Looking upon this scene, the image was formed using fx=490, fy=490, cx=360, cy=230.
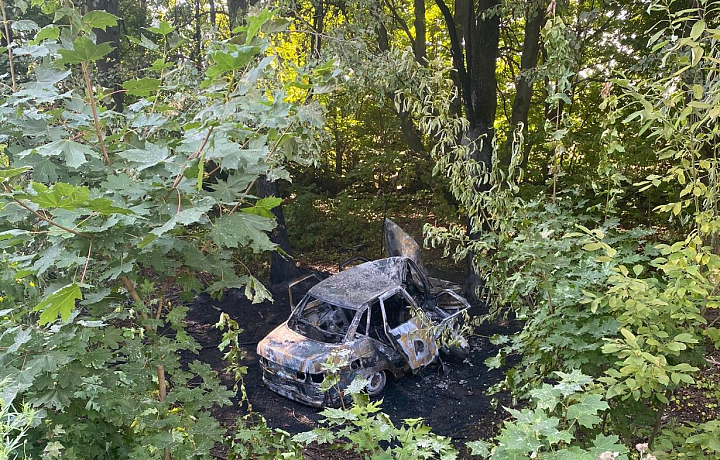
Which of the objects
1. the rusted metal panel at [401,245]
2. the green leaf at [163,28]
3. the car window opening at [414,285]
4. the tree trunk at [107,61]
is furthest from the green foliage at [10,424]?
the tree trunk at [107,61]

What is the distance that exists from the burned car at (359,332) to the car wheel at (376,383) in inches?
0.5

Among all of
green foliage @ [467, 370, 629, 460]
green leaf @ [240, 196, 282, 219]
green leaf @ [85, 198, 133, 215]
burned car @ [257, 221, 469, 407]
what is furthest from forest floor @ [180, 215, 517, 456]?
green leaf @ [85, 198, 133, 215]

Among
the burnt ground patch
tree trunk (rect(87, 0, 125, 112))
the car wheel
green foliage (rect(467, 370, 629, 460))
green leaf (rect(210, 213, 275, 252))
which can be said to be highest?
tree trunk (rect(87, 0, 125, 112))

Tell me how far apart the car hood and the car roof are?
0.64m

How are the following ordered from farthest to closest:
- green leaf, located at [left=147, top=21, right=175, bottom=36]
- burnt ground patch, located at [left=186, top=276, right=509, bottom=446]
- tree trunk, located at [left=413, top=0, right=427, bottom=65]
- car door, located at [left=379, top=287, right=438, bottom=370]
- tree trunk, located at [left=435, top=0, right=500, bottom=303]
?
tree trunk, located at [left=413, top=0, right=427, bottom=65] < tree trunk, located at [left=435, top=0, right=500, bottom=303] < car door, located at [left=379, top=287, right=438, bottom=370] < burnt ground patch, located at [left=186, top=276, right=509, bottom=446] < green leaf, located at [left=147, top=21, right=175, bottom=36]

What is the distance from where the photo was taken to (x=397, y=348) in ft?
22.1

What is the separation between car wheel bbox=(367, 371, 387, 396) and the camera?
21.6 feet

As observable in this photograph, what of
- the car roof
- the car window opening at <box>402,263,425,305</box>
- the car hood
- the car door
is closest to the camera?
the car hood

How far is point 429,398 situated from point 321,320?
1896 millimetres

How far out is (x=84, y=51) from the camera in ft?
6.04

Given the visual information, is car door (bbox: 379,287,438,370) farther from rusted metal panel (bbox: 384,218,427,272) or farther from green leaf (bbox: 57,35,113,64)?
green leaf (bbox: 57,35,113,64)

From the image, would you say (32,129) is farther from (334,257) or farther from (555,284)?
(334,257)

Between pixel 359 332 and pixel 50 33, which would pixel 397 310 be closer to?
pixel 359 332

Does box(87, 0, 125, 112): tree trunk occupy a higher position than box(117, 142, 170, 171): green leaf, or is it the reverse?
box(87, 0, 125, 112): tree trunk
